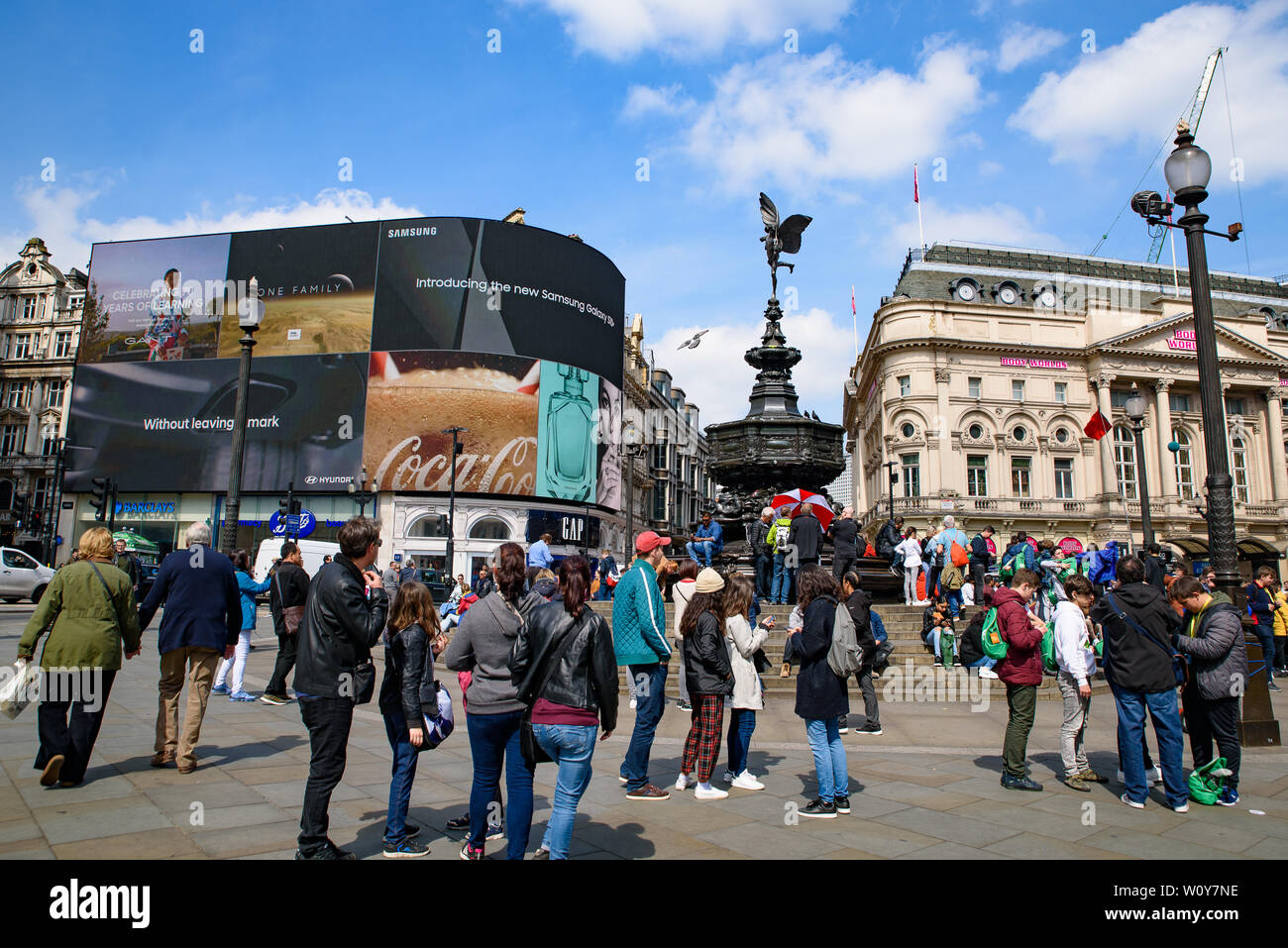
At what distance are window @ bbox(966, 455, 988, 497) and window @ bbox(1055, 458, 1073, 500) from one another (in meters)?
5.06

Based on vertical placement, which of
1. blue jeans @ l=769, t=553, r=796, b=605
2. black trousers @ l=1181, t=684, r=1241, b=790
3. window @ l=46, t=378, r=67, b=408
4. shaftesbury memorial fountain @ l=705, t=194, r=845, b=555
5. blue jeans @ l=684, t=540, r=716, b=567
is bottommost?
black trousers @ l=1181, t=684, r=1241, b=790

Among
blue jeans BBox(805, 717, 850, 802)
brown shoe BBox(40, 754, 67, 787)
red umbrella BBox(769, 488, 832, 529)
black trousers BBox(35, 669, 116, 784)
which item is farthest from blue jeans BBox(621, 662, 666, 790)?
red umbrella BBox(769, 488, 832, 529)

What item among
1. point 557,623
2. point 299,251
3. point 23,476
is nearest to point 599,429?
point 299,251

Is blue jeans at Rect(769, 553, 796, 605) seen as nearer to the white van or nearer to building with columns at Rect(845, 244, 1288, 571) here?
the white van

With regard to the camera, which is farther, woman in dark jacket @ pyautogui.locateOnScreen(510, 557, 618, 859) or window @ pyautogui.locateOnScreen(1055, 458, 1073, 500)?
window @ pyautogui.locateOnScreen(1055, 458, 1073, 500)

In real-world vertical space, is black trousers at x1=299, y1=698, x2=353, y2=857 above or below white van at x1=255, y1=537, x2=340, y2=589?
below

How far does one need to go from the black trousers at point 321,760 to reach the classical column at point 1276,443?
2621 inches

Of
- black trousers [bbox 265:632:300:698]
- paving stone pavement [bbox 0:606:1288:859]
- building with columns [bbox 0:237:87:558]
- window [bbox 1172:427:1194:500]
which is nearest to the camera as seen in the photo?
paving stone pavement [bbox 0:606:1288:859]

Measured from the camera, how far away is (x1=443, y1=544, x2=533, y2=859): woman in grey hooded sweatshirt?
4137mm

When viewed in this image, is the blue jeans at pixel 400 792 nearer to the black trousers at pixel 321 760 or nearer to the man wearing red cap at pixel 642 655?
the black trousers at pixel 321 760

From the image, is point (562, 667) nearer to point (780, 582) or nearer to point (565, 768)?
point (565, 768)

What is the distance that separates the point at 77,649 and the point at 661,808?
4.24 meters
